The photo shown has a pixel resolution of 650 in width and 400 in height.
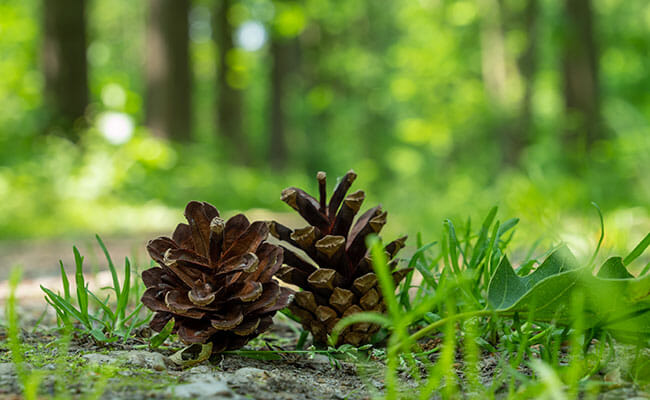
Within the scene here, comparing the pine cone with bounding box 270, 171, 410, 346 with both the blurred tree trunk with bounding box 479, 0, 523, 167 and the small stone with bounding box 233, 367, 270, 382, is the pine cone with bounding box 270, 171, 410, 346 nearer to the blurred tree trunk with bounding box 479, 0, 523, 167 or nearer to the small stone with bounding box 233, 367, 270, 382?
the small stone with bounding box 233, 367, 270, 382

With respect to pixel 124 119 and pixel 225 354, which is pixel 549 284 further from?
pixel 124 119

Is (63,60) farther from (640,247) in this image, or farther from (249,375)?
(640,247)

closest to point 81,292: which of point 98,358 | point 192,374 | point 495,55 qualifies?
point 98,358

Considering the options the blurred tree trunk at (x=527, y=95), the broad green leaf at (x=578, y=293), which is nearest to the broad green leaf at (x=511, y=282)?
the broad green leaf at (x=578, y=293)

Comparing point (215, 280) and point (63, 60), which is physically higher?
point (63, 60)

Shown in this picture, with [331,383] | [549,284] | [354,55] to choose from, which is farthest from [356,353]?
[354,55]

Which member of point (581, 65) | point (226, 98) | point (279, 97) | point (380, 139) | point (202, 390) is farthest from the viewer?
point (380, 139)

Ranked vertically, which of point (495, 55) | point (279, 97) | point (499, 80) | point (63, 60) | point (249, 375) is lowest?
point (249, 375)
